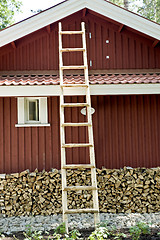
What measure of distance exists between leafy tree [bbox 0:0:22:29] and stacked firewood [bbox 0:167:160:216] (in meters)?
16.8

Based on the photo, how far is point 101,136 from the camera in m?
7.54

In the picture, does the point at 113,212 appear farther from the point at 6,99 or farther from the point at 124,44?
the point at 124,44

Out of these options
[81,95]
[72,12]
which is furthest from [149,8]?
[81,95]

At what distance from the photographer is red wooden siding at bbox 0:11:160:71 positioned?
8.00 metres

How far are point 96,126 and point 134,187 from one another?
182 cm

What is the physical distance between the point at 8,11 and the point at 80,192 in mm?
17874

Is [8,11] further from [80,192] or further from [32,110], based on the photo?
[80,192]

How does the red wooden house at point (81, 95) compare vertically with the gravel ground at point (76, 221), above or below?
above

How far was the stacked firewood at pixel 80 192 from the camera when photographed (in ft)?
23.7

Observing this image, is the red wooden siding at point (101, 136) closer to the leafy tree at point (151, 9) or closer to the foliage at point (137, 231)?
the foliage at point (137, 231)

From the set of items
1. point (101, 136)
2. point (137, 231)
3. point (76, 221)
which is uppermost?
point (101, 136)

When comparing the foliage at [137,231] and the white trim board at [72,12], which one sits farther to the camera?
the white trim board at [72,12]

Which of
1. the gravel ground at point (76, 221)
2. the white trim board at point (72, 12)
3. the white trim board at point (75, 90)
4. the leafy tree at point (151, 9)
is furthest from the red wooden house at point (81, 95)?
the leafy tree at point (151, 9)

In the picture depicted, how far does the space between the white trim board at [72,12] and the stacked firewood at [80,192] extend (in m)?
3.59
